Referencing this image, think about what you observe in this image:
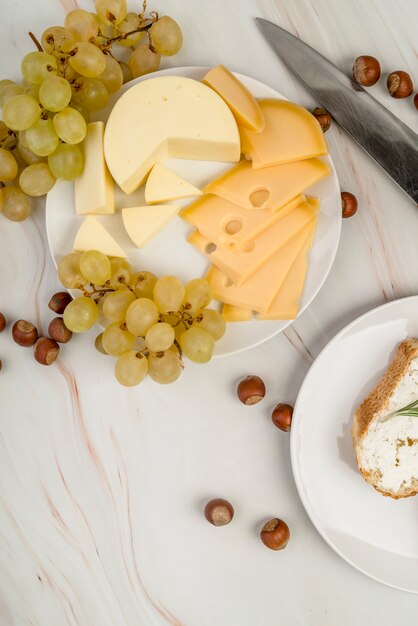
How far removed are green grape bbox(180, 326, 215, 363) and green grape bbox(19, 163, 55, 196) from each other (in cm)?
37

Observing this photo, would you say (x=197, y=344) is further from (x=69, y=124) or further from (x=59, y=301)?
(x=69, y=124)

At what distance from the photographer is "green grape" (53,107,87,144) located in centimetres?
104

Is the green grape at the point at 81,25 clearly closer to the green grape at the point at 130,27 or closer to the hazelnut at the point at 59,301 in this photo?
the green grape at the point at 130,27

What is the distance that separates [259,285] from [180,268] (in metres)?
0.15

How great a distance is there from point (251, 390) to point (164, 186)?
0.41 metres


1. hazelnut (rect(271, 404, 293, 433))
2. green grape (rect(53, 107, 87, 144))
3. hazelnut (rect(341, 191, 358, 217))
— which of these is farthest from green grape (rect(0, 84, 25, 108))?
hazelnut (rect(271, 404, 293, 433))

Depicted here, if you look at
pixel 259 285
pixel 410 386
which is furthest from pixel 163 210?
pixel 410 386

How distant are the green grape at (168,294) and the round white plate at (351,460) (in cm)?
29

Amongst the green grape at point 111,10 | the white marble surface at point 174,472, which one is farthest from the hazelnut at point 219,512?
the green grape at point 111,10

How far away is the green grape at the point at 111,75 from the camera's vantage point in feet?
3.68

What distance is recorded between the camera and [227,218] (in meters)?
1.13

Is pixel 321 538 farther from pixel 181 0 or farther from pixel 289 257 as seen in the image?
pixel 181 0

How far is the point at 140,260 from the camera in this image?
1166 mm

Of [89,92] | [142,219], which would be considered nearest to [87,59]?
[89,92]
